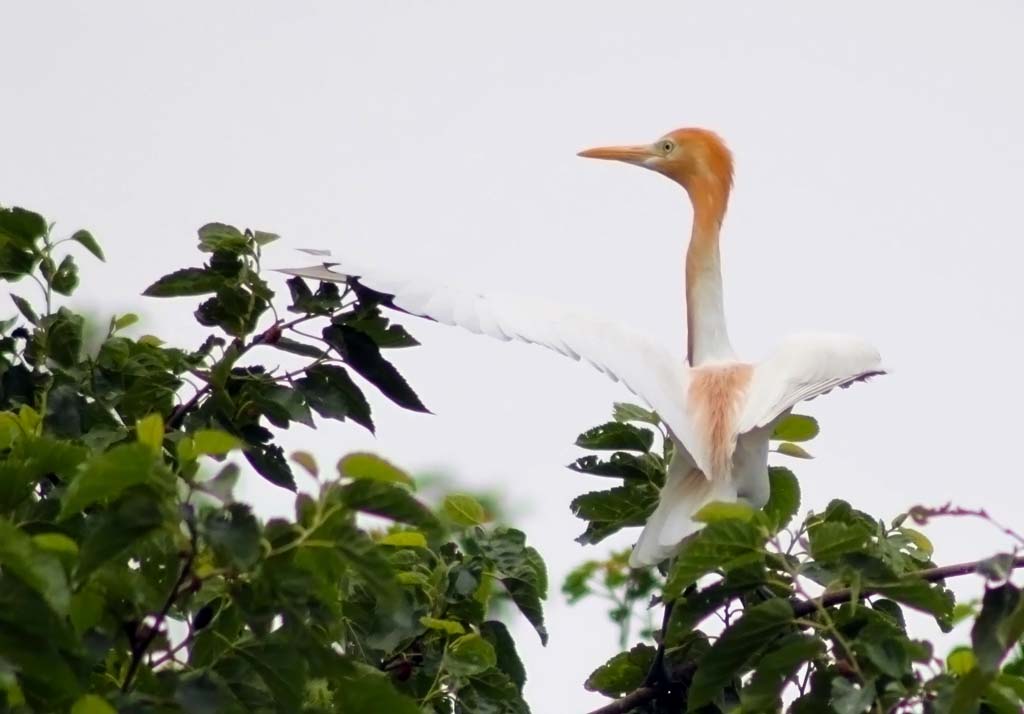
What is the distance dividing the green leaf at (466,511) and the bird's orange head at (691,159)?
2.39 meters

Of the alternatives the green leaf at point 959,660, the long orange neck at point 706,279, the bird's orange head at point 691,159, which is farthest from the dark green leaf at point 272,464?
the bird's orange head at point 691,159

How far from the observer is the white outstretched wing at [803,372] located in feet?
11.8

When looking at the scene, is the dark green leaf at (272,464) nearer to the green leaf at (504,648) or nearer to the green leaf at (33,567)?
the green leaf at (504,648)

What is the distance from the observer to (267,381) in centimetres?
297

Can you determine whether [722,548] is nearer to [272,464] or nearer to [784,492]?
[272,464]

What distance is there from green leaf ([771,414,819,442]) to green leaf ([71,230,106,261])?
4.94 feet

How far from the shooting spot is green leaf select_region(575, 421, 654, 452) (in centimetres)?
325

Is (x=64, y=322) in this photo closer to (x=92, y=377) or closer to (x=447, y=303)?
(x=92, y=377)

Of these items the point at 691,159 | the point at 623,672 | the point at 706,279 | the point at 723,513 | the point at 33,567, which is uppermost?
the point at 691,159

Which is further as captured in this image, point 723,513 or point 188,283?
point 188,283

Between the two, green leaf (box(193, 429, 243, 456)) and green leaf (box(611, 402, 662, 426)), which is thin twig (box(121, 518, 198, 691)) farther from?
green leaf (box(611, 402, 662, 426))

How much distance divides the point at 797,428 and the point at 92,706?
7.03 ft

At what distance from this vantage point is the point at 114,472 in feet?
5.94

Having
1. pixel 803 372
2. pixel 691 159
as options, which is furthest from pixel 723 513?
pixel 691 159
